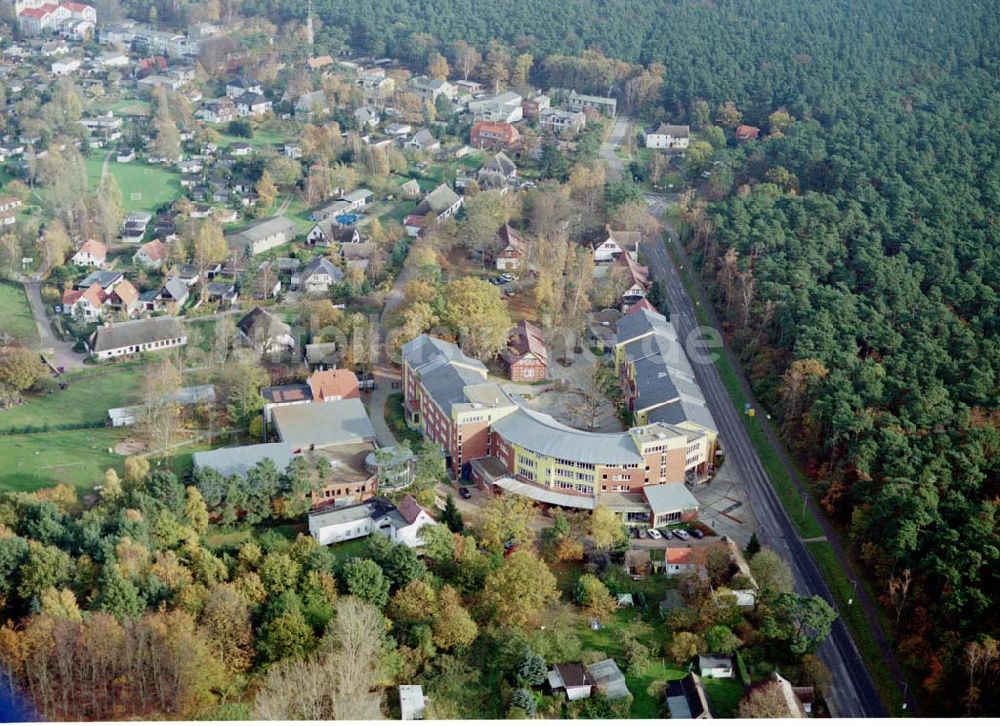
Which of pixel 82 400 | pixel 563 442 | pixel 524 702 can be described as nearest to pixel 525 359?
pixel 563 442

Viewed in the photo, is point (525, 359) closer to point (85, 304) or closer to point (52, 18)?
point (85, 304)

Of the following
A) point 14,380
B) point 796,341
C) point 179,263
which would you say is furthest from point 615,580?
point 179,263

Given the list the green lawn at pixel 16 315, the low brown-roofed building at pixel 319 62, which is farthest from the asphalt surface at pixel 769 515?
the low brown-roofed building at pixel 319 62

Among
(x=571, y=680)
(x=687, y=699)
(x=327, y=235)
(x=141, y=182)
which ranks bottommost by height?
(x=141, y=182)

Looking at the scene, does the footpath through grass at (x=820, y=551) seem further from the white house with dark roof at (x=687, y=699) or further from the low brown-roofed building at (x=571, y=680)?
the low brown-roofed building at (x=571, y=680)

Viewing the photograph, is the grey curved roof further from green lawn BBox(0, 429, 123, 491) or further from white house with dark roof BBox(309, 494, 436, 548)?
green lawn BBox(0, 429, 123, 491)

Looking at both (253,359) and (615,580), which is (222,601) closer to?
(615,580)

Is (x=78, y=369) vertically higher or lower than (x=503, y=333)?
lower
